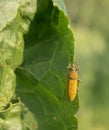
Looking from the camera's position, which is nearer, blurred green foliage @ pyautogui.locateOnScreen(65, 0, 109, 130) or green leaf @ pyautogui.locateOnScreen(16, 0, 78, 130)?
green leaf @ pyautogui.locateOnScreen(16, 0, 78, 130)

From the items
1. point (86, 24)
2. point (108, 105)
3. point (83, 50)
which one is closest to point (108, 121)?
point (108, 105)

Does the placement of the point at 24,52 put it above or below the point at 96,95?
above

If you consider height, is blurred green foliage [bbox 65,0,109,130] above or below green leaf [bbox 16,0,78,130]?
below

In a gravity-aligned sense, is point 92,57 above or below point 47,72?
below

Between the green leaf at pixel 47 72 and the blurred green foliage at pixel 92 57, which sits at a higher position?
the green leaf at pixel 47 72

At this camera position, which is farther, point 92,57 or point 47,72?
point 92,57

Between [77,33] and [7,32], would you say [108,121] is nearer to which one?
[77,33]

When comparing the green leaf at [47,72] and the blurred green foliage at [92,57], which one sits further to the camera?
the blurred green foliage at [92,57]

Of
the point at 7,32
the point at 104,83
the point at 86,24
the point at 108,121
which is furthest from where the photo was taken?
the point at 86,24
